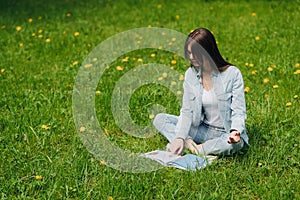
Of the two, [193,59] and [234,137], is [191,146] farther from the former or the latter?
[193,59]

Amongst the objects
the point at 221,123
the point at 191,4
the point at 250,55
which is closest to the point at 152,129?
the point at 221,123

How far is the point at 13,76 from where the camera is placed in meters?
5.04

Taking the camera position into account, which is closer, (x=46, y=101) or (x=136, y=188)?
(x=136, y=188)

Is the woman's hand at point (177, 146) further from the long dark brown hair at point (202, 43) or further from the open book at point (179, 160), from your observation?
the long dark brown hair at point (202, 43)

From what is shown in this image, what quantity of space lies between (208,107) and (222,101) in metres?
0.13

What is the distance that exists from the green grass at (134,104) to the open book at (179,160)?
2.7 inches

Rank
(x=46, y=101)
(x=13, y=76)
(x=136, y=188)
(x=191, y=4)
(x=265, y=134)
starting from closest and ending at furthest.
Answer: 1. (x=136, y=188)
2. (x=265, y=134)
3. (x=46, y=101)
4. (x=13, y=76)
5. (x=191, y=4)

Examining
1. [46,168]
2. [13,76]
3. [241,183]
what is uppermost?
[13,76]

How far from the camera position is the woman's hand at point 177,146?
11.3ft

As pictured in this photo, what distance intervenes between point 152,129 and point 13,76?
72.9 inches

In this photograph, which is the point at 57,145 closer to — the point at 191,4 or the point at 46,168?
the point at 46,168

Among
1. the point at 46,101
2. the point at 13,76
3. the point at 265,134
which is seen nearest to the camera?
the point at 265,134

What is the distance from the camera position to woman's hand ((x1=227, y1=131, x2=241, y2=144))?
124 inches

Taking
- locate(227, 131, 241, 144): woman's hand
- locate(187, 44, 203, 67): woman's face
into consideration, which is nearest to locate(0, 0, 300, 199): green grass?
locate(227, 131, 241, 144): woman's hand
